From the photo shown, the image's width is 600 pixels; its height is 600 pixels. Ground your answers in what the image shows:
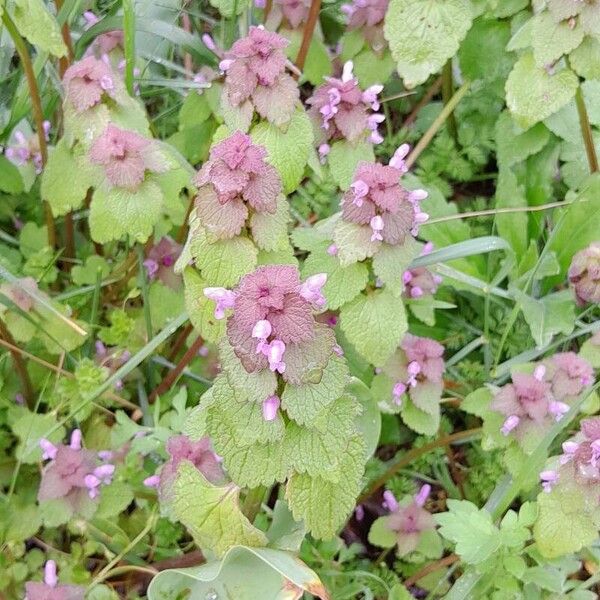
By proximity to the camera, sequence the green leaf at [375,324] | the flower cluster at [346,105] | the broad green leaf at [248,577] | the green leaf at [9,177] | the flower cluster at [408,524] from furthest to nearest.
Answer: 1. the green leaf at [9,177]
2. the flower cluster at [408,524]
3. the flower cluster at [346,105]
4. the green leaf at [375,324]
5. the broad green leaf at [248,577]

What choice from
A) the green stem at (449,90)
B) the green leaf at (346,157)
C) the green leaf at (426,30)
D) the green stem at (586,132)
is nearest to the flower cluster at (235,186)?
the green leaf at (346,157)

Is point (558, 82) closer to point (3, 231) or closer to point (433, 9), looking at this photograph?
point (433, 9)

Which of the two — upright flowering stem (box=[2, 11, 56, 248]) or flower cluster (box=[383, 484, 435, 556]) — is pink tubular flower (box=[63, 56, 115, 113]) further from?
flower cluster (box=[383, 484, 435, 556])

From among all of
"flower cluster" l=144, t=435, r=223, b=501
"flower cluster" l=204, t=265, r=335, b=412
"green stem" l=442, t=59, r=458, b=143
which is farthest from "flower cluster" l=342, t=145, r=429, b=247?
"green stem" l=442, t=59, r=458, b=143

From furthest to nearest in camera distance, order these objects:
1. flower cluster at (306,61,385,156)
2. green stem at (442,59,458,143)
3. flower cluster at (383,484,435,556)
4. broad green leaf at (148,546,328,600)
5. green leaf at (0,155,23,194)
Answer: green stem at (442,59,458,143)
green leaf at (0,155,23,194)
flower cluster at (383,484,435,556)
flower cluster at (306,61,385,156)
broad green leaf at (148,546,328,600)

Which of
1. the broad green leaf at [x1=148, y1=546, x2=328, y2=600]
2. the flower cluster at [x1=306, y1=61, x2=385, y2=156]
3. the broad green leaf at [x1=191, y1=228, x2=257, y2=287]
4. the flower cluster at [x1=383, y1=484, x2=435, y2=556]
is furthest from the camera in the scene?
the flower cluster at [x1=383, y1=484, x2=435, y2=556]

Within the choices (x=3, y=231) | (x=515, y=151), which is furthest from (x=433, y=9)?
(x=3, y=231)

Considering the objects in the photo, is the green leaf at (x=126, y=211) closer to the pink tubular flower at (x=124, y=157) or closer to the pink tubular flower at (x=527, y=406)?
the pink tubular flower at (x=124, y=157)
